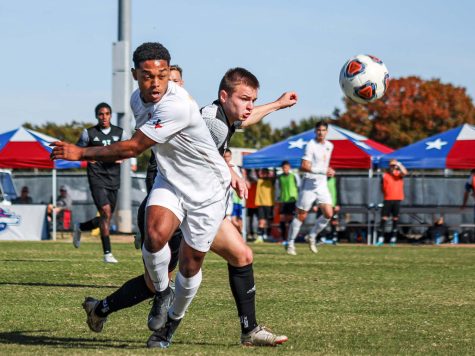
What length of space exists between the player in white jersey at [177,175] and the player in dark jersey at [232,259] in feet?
1.12

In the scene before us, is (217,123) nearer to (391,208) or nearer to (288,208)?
(391,208)

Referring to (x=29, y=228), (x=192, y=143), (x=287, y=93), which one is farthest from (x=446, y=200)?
(x=192, y=143)

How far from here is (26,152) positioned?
96.7 feet

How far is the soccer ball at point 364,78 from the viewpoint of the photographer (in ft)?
38.9

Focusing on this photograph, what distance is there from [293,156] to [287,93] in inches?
817

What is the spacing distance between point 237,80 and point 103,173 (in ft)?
25.8

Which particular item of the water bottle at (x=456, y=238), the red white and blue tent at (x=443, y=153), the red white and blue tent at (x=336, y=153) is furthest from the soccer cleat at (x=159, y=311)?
the water bottle at (x=456, y=238)

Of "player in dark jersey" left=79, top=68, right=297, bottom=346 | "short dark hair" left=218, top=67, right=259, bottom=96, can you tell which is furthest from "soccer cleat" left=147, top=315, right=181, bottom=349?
"short dark hair" left=218, top=67, right=259, bottom=96

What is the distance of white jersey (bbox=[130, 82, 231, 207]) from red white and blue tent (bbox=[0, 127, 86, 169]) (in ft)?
73.5

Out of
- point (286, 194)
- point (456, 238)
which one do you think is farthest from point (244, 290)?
point (456, 238)

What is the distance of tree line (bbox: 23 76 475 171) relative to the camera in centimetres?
8100

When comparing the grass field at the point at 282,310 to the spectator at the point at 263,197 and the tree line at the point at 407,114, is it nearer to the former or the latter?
the spectator at the point at 263,197

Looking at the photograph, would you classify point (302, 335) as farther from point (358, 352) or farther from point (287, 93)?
point (287, 93)

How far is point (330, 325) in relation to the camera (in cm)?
821
